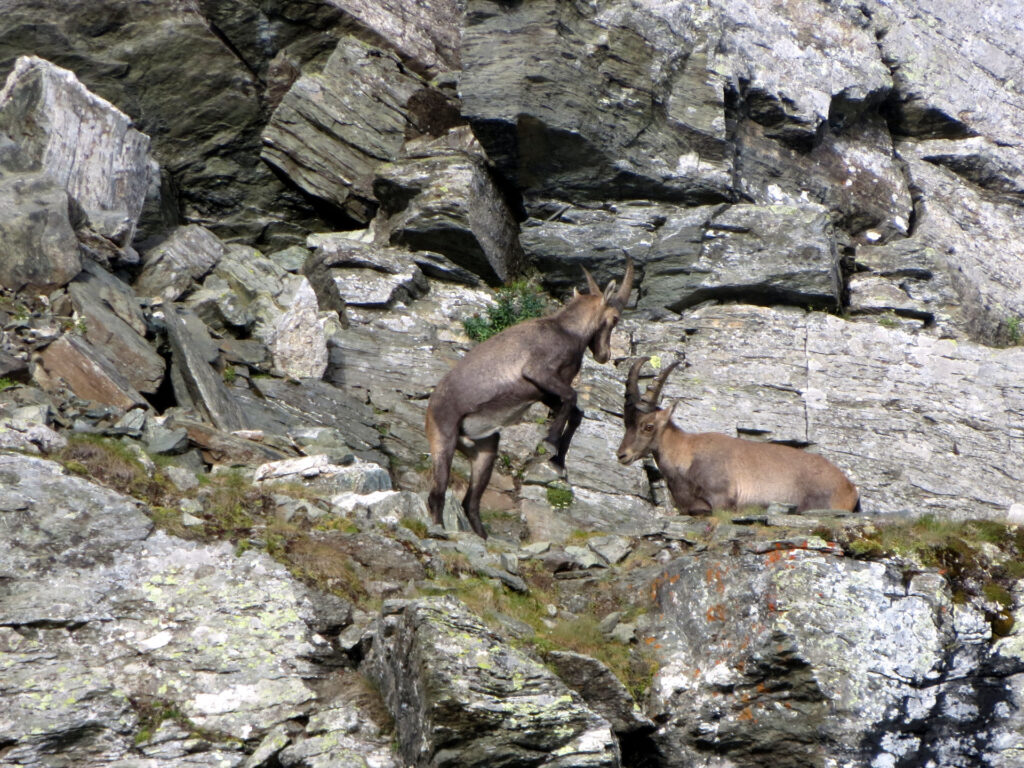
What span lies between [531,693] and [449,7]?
1815cm

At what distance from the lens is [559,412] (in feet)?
37.9

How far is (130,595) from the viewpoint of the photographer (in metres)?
7.30

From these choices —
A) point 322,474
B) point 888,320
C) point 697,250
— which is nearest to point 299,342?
point 322,474

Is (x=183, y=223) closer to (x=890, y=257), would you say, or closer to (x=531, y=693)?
(x=890, y=257)

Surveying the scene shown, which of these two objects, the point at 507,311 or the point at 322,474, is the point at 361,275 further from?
the point at 322,474

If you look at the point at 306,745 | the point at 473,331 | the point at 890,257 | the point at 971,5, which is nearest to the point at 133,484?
the point at 306,745

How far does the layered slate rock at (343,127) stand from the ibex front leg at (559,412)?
8.83 m

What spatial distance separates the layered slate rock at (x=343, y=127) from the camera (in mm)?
19594

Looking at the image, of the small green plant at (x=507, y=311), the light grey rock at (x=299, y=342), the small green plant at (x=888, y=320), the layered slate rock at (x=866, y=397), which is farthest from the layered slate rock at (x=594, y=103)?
the light grey rock at (x=299, y=342)

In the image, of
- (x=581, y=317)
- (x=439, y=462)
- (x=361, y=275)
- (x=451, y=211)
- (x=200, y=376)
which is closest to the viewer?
(x=439, y=462)

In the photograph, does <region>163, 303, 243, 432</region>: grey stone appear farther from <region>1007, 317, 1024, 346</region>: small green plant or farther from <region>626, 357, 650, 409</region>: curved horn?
<region>1007, 317, 1024, 346</region>: small green plant

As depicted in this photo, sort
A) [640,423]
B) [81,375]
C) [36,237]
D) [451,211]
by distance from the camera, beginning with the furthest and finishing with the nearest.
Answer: [451,211] < [640,423] < [36,237] < [81,375]

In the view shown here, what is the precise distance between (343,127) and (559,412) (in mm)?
10163

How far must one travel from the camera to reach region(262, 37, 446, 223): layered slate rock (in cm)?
1959
